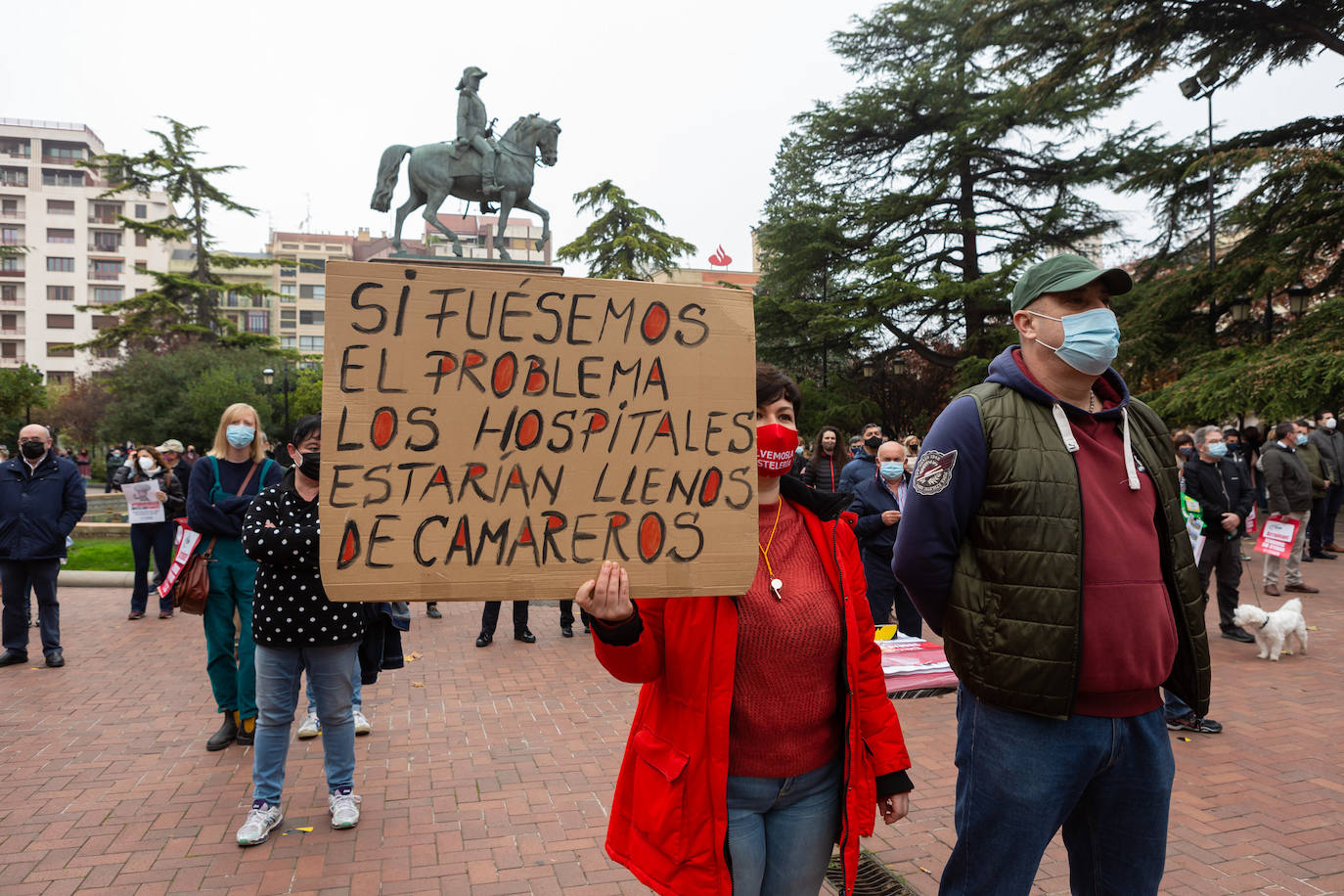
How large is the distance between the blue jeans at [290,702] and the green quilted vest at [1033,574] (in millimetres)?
2913

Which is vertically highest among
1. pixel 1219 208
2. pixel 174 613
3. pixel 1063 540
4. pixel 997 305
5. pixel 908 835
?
pixel 1219 208

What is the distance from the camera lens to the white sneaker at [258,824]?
12.7ft

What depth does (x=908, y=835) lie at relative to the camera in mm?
4035

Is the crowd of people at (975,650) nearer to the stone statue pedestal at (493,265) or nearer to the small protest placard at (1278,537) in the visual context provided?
the stone statue pedestal at (493,265)

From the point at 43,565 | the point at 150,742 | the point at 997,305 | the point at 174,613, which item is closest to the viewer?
the point at 150,742

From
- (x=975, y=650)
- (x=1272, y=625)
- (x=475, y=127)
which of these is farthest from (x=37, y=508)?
(x=1272, y=625)

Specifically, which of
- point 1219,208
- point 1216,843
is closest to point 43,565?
point 1216,843

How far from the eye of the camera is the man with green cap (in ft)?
6.84

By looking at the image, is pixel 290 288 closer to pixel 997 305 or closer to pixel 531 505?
pixel 997 305

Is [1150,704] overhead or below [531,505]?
below

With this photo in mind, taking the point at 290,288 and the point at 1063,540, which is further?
the point at 290,288

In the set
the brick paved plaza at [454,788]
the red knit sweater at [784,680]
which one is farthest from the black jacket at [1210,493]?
the red knit sweater at [784,680]

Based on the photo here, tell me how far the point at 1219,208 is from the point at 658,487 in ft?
77.5

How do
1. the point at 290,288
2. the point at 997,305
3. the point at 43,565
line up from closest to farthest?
1. the point at 43,565
2. the point at 997,305
3. the point at 290,288
